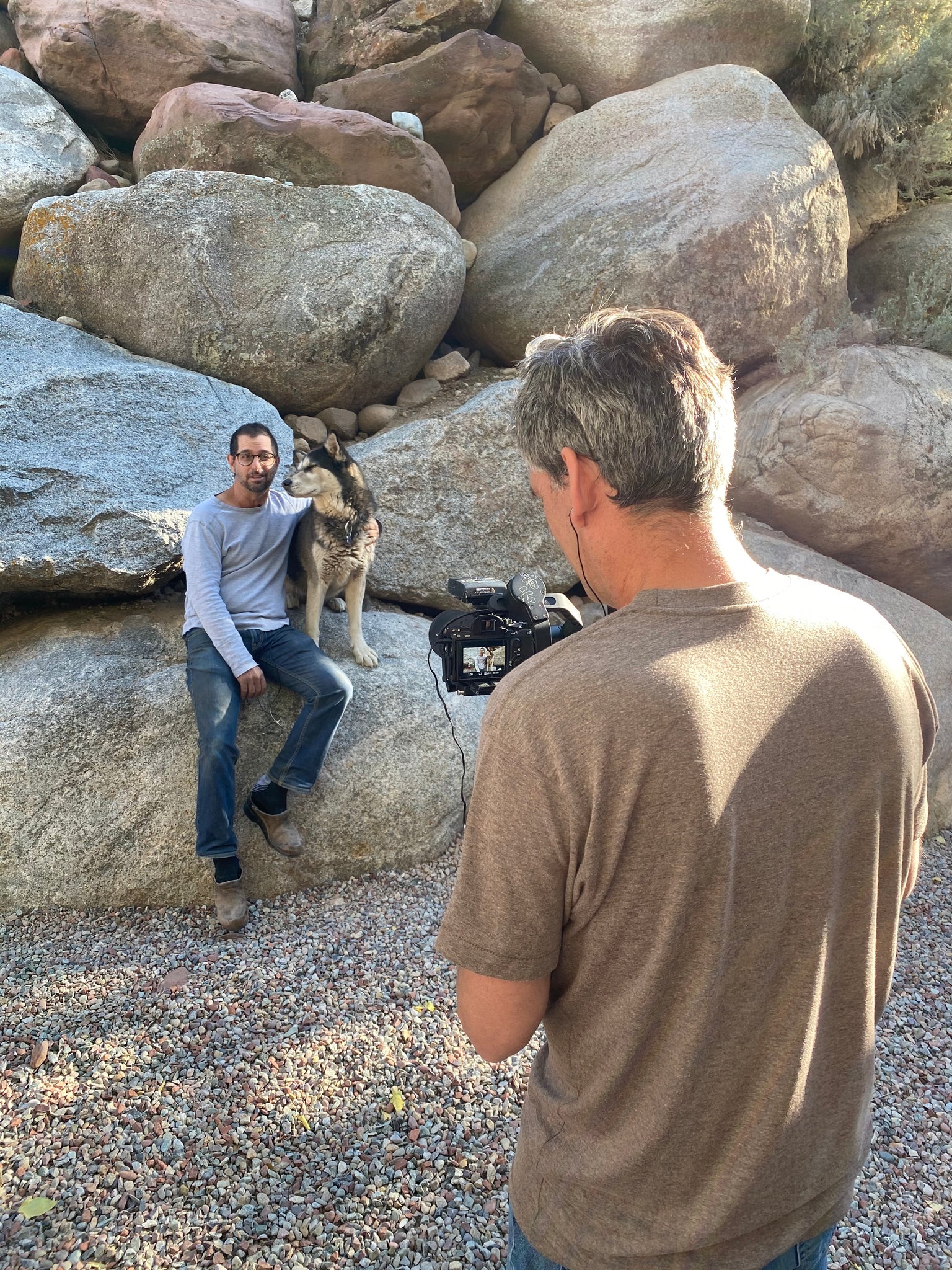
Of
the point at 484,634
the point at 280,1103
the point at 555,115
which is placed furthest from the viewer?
the point at 555,115

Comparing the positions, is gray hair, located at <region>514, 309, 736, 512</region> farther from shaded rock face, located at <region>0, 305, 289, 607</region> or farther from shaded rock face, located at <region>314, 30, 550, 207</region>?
shaded rock face, located at <region>314, 30, 550, 207</region>

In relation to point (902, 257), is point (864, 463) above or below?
below

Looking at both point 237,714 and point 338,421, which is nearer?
point 237,714

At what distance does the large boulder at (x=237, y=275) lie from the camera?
20.1 feet

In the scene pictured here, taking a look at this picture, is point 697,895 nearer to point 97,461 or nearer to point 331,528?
point 331,528

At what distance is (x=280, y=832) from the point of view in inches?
168

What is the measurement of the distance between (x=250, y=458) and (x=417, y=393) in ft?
9.71

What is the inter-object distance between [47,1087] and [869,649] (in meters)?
3.28

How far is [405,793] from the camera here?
4.66 m

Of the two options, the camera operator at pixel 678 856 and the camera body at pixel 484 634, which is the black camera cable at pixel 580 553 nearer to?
the camera operator at pixel 678 856

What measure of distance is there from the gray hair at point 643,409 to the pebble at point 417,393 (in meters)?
5.99

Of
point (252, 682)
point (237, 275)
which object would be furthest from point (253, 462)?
point (237, 275)

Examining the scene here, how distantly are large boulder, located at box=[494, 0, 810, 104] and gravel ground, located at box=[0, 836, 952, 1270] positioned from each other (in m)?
8.38

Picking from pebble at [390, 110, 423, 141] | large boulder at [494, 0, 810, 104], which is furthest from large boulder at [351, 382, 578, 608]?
large boulder at [494, 0, 810, 104]
